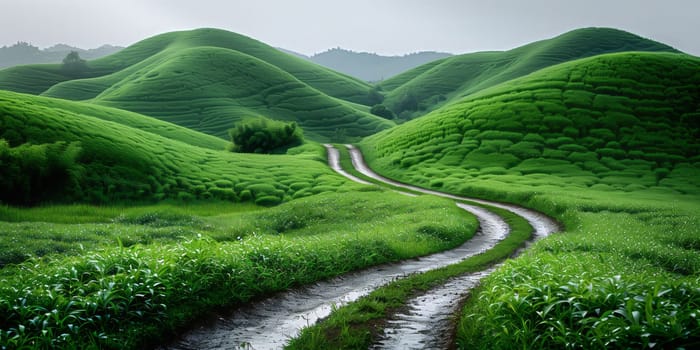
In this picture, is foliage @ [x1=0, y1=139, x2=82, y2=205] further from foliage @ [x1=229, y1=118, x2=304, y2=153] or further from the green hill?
foliage @ [x1=229, y1=118, x2=304, y2=153]

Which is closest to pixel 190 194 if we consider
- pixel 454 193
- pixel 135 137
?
pixel 135 137

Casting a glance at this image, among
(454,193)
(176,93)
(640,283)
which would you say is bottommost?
(454,193)

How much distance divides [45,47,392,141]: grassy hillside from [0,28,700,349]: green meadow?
61.9 metres

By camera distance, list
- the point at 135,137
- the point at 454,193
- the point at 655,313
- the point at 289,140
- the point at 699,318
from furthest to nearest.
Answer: the point at 289,140, the point at 135,137, the point at 454,193, the point at 655,313, the point at 699,318

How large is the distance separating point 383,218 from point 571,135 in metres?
53.0

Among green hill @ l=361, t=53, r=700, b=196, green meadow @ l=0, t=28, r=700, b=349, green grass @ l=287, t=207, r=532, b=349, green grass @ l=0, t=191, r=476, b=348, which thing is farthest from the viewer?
green hill @ l=361, t=53, r=700, b=196

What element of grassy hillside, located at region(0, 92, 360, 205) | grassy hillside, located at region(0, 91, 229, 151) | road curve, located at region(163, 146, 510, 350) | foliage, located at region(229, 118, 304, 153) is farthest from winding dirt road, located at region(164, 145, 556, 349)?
foliage, located at region(229, 118, 304, 153)

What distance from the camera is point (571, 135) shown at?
2958 inches

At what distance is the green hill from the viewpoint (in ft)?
197

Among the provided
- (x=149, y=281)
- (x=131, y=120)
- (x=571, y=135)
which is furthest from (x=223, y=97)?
(x=149, y=281)

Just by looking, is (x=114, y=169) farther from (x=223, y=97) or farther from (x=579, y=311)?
(x=223, y=97)

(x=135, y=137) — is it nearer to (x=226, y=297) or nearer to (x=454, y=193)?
(x=454, y=193)

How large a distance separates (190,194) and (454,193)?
102 ft

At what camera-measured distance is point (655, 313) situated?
8312 mm
